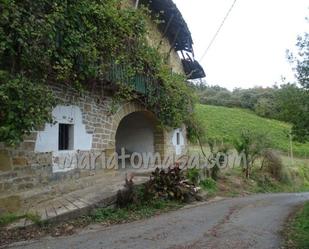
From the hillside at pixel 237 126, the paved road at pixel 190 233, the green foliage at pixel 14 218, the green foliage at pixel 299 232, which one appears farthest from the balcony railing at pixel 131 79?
the hillside at pixel 237 126

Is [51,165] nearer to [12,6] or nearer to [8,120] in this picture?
[8,120]

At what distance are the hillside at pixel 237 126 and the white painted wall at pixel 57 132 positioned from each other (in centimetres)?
1936

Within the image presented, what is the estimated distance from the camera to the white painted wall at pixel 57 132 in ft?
29.1

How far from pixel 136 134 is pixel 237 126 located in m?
19.5

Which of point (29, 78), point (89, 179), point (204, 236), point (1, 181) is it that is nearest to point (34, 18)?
point (29, 78)

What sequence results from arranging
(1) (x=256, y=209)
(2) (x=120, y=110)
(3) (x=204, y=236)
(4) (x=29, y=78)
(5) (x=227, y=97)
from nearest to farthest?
(3) (x=204, y=236) → (4) (x=29, y=78) → (1) (x=256, y=209) → (2) (x=120, y=110) → (5) (x=227, y=97)

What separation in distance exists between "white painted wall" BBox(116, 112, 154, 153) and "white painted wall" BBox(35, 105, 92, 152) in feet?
16.2

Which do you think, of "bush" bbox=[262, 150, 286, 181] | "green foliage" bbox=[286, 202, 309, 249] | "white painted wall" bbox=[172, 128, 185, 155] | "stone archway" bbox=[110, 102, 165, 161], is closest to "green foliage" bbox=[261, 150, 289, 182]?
"bush" bbox=[262, 150, 286, 181]

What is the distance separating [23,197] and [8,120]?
205cm

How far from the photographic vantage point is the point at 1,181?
7672 millimetres

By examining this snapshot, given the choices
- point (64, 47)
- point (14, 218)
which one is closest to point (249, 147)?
point (64, 47)

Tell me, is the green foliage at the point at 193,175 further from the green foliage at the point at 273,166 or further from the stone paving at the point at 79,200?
the green foliage at the point at 273,166

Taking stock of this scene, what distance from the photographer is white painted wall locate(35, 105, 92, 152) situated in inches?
349

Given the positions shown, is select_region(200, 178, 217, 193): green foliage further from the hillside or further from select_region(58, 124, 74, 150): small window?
the hillside
